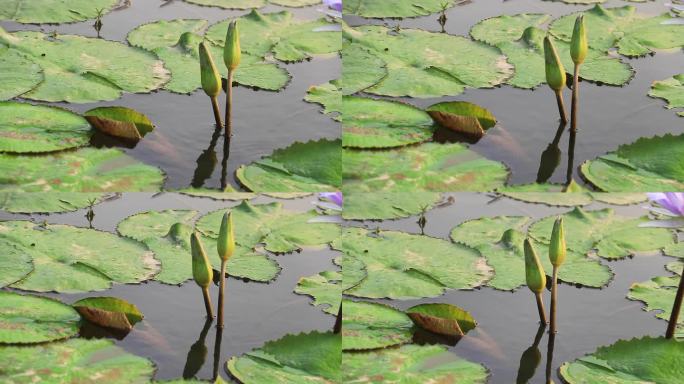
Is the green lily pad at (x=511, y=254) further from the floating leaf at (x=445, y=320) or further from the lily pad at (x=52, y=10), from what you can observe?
the lily pad at (x=52, y=10)

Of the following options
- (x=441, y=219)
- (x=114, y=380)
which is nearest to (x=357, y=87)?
(x=441, y=219)

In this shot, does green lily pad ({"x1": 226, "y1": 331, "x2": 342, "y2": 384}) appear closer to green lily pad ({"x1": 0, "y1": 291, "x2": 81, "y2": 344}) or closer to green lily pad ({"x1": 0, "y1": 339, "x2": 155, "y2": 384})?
green lily pad ({"x1": 0, "y1": 339, "x2": 155, "y2": 384})

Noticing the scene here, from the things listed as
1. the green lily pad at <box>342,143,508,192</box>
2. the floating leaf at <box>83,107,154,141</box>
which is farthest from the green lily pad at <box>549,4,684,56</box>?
the floating leaf at <box>83,107,154,141</box>

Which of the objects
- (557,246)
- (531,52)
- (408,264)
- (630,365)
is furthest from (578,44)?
(630,365)

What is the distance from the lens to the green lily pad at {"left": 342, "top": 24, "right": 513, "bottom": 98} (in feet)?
11.8

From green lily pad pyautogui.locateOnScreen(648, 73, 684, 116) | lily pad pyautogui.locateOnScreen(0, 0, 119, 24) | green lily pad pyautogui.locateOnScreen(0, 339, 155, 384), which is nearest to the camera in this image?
green lily pad pyautogui.locateOnScreen(0, 339, 155, 384)

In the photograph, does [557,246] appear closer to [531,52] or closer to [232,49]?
[531,52]

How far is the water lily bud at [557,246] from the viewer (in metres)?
3.13

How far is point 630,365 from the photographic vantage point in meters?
3.13

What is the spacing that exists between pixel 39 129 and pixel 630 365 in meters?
1.57

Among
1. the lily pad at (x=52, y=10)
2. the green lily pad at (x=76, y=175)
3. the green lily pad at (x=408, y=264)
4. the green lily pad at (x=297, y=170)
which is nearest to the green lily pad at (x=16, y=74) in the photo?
the lily pad at (x=52, y=10)

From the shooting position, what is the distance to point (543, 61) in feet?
12.0

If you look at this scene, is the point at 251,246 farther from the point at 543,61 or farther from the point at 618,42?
the point at 618,42

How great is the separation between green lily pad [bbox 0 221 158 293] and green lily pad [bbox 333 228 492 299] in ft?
1.65
